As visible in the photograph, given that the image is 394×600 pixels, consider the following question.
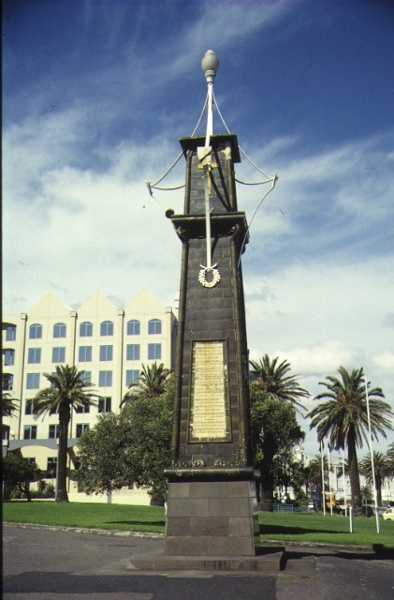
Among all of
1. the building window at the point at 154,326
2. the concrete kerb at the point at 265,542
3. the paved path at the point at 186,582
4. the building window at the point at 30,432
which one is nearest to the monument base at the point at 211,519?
the paved path at the point at 186,582

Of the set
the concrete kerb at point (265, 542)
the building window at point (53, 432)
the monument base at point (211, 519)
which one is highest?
the building window at point (53, 432)

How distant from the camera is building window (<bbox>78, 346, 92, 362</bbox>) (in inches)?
2739

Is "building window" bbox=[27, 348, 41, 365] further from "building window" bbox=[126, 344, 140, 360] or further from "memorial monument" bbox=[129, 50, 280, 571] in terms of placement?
"memorial monument" bbox=[129, 50, 280, 571]

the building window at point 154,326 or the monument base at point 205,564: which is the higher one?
the building window at point 154,326

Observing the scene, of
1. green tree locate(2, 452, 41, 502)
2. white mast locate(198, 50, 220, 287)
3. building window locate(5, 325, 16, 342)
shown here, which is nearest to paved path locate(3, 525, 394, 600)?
white mast locate(198, 50, 220, 287)

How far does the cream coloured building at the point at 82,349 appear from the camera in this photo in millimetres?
67625

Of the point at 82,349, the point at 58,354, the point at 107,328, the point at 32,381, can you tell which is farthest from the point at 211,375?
the point at 32,381

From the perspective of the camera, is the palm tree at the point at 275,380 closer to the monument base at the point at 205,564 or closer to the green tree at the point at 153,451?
the green tree at the point at 153,451

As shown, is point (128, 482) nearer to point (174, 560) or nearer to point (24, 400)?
point (174, 560)

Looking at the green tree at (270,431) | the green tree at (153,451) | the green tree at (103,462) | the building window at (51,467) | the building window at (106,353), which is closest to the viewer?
the green tree at (153,451)

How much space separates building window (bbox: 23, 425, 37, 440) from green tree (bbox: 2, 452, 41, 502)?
8309mm

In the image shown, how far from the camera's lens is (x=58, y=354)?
229 ft

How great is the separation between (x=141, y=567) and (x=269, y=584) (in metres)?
3.13

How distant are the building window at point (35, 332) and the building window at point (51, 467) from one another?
563 inches
